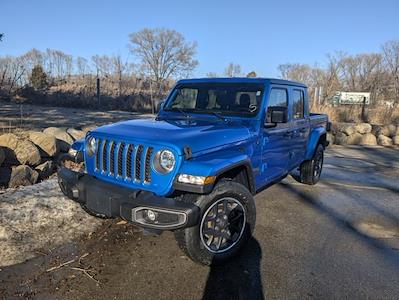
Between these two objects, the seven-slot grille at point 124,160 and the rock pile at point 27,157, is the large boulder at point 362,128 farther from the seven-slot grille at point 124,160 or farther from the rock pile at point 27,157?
the seven-slot grille at point 124,160

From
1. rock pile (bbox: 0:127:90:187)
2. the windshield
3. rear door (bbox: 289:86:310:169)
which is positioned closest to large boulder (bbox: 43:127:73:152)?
rock pile (bbox: 0:127:90:187)

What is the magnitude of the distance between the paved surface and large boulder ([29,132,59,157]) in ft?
8.68

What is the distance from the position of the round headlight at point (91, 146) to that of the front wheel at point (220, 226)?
1240 millimetres

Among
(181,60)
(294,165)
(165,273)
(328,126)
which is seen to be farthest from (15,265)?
(181,60)

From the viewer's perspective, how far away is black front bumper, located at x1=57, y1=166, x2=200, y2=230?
3041 mm

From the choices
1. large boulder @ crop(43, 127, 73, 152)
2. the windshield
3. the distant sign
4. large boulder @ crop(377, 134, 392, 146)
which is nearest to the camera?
the windshield

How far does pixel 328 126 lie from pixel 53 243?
19.1 feet

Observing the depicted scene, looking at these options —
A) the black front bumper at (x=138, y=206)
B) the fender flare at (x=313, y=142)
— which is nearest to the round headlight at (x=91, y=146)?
the black front bumper at (x=138, y=206)

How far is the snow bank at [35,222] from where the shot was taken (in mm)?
3779

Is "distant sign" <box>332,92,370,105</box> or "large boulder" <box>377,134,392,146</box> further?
"distant sign" <box>332,92,370,105</box>

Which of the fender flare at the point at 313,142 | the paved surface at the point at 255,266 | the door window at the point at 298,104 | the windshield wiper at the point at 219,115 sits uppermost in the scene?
the door window at the point at 298,104

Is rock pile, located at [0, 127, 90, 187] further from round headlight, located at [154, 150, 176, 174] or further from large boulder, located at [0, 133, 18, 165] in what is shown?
round headlight, located at [154, 150, 176, 174]

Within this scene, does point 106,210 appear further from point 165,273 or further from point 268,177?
point 268,177

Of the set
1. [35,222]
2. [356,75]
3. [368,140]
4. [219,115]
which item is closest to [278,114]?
[219,115]
